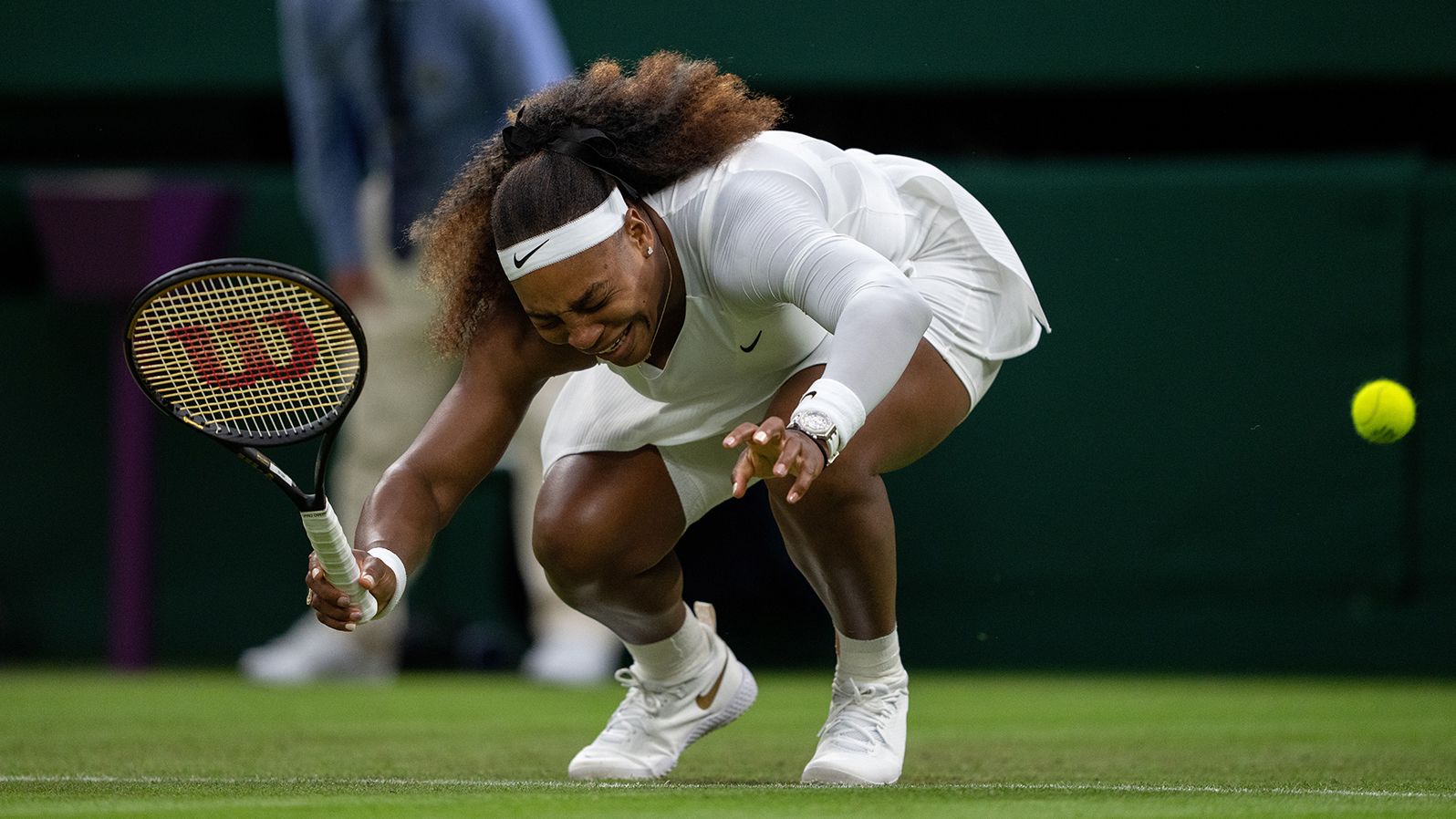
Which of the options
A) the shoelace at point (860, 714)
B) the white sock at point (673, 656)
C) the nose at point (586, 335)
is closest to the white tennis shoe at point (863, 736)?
the shoelace at point (860, 714)

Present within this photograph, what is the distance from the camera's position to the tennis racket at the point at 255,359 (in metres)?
2.39

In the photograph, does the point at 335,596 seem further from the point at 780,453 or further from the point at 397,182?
the point at 397,182

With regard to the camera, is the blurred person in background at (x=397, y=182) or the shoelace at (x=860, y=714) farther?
the blurred person in background at (x=397, y=182)

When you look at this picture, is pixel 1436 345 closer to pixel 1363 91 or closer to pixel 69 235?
pixel 1363 91

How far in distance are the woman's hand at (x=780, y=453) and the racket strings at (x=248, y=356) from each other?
0.56 meters

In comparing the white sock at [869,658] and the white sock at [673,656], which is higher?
the white sock at [869,658]

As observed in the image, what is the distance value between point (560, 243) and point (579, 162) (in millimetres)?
169

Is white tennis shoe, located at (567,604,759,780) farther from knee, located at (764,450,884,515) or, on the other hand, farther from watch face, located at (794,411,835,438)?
watch face, located at (794,411,835,438)

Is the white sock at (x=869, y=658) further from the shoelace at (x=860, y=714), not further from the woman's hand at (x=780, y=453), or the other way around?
the woman's hand at (x=780, y=453)

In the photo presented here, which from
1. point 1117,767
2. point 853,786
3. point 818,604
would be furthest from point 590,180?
point 818,604

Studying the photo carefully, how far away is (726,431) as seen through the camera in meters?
2.89

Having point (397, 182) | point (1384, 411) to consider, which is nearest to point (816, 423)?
point (1384, 411)

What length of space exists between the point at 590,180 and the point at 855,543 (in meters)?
0.65

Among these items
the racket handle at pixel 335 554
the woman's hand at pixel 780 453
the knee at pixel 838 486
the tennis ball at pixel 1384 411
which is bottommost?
the tennis ball at pixel 1384 411
